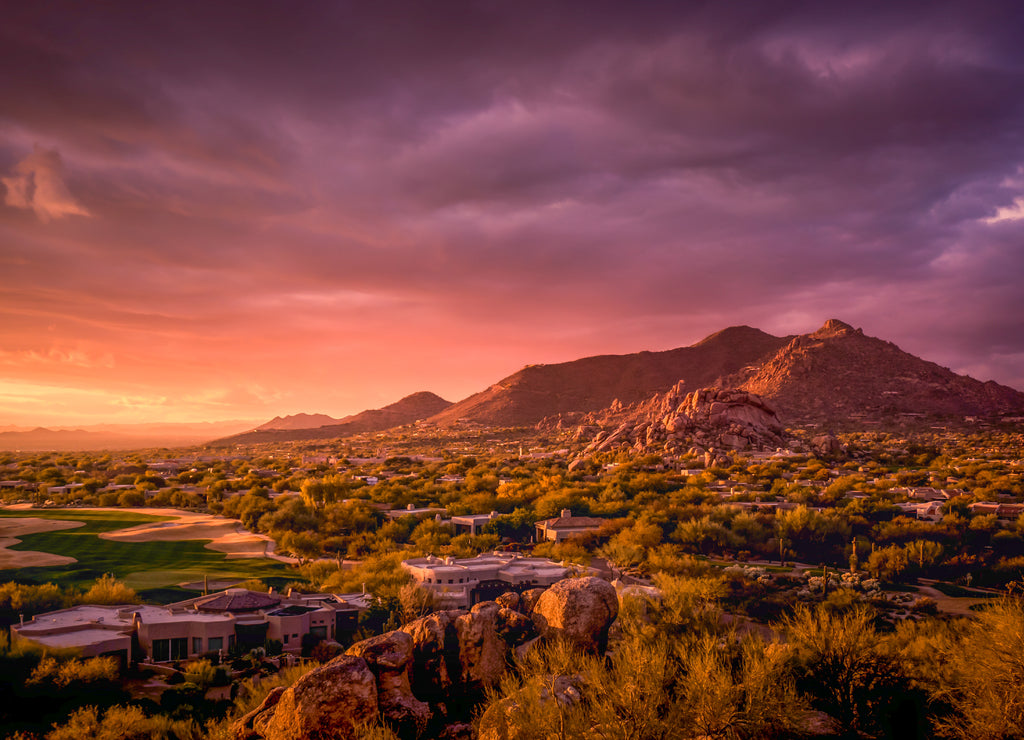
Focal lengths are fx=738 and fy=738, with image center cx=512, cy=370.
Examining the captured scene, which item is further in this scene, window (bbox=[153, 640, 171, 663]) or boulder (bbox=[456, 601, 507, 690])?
window (bbox=[153, 640, 171, 663])

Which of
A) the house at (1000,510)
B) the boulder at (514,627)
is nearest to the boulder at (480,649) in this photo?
the boulder at (514,627)

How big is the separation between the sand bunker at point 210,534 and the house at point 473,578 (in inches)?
522

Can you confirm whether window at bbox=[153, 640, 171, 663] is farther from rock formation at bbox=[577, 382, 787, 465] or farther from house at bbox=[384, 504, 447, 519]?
rock formation at bbox=[577, 382, 787, 465]

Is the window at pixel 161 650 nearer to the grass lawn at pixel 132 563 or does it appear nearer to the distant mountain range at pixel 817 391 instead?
the grass lawn at pixel 132 563

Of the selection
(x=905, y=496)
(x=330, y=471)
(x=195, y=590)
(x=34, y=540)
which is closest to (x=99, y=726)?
(x=195, y=590)

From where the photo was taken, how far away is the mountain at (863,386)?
379 feet

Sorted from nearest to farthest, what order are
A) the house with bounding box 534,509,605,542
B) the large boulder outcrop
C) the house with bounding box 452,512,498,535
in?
the large boulder outcrop
the house with bounding box 534,509,605,542
the house with bounding box 452,512,498,535

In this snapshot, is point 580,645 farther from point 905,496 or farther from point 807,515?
point 905,496

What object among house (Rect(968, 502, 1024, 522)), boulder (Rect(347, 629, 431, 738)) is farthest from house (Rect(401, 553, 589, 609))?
house (Rect(968, 502, 1024, 522))

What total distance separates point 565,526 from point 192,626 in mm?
26396

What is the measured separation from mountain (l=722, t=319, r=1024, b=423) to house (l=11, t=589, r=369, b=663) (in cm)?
9238

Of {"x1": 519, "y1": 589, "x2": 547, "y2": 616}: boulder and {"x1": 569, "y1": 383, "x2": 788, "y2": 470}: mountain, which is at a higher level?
{"x1": 569, "y1": 383, "x2": 788, "y2": 470}: mountain

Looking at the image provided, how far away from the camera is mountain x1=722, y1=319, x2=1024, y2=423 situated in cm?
11550

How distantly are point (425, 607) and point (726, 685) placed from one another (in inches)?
596
